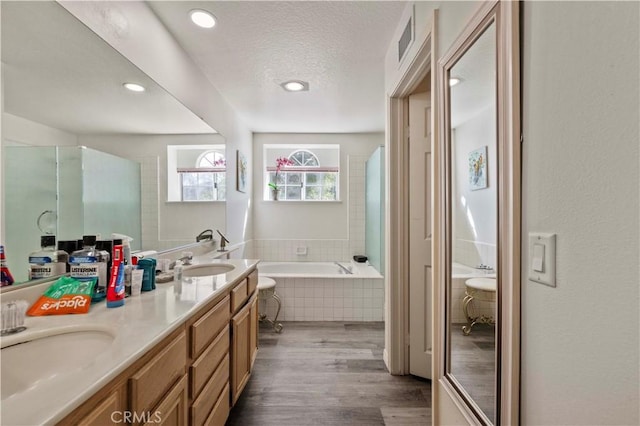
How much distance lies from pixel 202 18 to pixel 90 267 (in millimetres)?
1495

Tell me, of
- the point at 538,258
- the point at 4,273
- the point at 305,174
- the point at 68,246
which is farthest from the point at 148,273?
the point at 305,174

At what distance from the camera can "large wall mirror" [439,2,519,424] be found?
77 cm

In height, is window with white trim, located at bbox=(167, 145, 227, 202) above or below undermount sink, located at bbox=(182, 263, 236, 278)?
above

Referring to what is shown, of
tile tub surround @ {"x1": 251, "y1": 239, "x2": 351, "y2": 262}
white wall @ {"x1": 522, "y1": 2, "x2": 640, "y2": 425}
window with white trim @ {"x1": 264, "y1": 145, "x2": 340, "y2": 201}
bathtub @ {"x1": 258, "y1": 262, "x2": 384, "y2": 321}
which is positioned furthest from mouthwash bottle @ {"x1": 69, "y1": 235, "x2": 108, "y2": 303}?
window with white trim @ {"x1": 264, "y1": 145, "x2": 340, "y2": 201}

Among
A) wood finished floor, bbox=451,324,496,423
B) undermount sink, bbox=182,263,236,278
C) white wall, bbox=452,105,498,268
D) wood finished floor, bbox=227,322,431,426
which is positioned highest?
white wall, bbox=452,105,498,268

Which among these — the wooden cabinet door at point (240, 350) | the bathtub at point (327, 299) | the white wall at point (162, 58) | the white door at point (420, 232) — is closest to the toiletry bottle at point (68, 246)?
the wooden cabinet door at point (240, 350)

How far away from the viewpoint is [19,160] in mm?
951

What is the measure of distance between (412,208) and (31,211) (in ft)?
6.57

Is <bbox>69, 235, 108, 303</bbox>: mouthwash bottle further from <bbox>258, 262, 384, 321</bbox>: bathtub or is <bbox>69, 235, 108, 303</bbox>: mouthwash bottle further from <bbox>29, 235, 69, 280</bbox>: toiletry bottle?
<bbox>258, 262, 384, 321</bbox>: bathtub

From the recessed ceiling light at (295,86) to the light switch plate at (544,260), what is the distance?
2265mm

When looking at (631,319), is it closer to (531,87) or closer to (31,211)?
(531,87)

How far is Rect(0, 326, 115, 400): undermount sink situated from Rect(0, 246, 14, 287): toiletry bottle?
24 cm

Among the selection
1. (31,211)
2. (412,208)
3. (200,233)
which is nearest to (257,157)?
(200,233)

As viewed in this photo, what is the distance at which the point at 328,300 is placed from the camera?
122 inches
